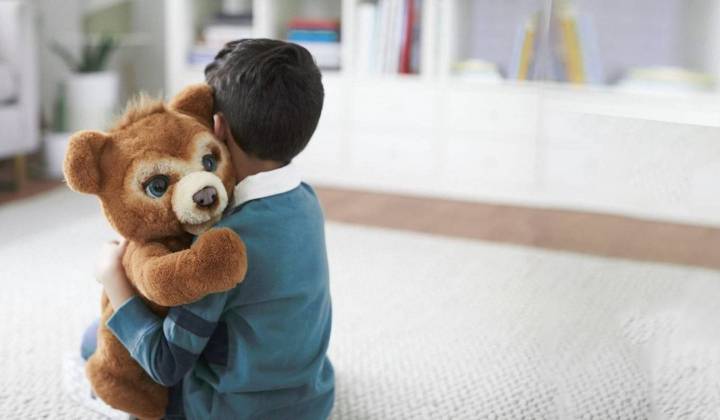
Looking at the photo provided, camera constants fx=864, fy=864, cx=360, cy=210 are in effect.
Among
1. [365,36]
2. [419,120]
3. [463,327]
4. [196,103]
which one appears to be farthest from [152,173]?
[365,36]

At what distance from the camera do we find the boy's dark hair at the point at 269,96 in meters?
1.06

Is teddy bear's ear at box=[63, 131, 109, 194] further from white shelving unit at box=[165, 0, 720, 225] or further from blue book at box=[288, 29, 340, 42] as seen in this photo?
blue book at box=[288, 29, 340, 42]

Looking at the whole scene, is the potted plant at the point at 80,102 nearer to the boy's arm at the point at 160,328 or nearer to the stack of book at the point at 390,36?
the stack of book at the point at 390,36

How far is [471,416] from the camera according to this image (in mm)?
1334

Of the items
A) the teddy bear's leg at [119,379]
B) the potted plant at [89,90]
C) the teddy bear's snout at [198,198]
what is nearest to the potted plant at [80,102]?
the potted plant at [89,90]

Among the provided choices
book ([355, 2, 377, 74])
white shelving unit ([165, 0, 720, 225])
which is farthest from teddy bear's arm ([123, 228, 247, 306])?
book ([355, 2, 377, 74])

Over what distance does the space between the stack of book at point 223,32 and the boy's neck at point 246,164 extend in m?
2.23

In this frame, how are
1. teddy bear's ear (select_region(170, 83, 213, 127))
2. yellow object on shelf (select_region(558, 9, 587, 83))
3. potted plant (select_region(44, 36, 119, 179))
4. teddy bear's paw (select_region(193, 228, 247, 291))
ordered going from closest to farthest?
teddy bear's paw (select_region(193, 228, 247, 291)) < teddy bear's ear (select_region(170, 83, 213, 127)) < yellow object on shelf (select_region(558, 9, 587, 83)) < potted plant (select_region(44, 36, 119, 179))

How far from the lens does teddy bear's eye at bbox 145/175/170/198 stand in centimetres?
104

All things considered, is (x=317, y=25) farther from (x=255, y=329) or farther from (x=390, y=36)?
(x=255, y=329)

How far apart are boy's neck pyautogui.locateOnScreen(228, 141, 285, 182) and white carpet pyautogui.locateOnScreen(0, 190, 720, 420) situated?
0.43 metres

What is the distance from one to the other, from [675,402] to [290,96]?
1.94 ft

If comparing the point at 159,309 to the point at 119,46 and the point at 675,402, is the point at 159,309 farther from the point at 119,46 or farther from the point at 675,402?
the point at 119,46

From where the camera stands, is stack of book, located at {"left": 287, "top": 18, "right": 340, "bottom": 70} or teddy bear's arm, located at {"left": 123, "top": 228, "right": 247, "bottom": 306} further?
stack of book, located at {"left": 287, "top": 18, "right": 340, "bottom": 70}
